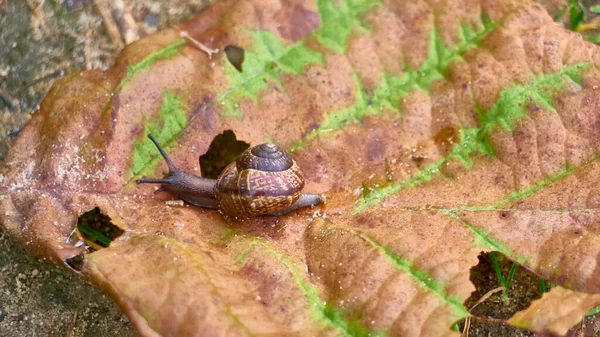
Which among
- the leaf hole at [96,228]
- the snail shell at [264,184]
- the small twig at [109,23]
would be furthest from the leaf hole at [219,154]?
the small twig at [109,23]

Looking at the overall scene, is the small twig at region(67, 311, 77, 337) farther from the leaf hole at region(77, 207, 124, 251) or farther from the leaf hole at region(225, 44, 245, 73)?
the leaf hole at region(225, 44, 245, 73)

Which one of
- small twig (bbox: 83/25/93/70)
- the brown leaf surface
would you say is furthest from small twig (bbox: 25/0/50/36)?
the brown leaf surface

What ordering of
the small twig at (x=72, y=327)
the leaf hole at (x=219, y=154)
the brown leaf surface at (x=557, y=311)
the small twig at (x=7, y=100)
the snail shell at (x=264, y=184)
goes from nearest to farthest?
1. the brown leaf surface at (x=557, y=311)
2. the snail shell at (x=264, y=184)
3. the small twig at (x=72, y=327)
4. the leaf hole at (x=219, y=154)
5. the small twig at (x=7, y=100)

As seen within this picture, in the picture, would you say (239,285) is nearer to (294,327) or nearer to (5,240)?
(294,327)

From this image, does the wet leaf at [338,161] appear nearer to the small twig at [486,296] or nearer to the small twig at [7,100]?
the small twig at [486,296]

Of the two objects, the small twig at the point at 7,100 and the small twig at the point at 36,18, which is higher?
the small twig at the point at 36,18

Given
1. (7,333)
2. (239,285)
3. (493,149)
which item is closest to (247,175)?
(239,285)
